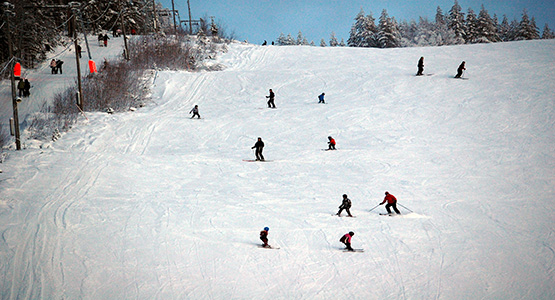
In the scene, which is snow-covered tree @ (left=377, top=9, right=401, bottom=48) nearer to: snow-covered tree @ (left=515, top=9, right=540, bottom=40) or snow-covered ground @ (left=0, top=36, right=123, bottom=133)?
snow-covered tree @ (left=515, top=9, right=540, bottom=40)

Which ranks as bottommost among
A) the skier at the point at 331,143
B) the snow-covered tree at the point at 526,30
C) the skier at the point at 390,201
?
the skier at the point at 390,201

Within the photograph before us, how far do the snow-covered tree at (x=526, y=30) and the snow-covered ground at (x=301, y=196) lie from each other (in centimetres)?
3873

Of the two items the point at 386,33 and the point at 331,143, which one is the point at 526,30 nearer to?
the point at 386,33

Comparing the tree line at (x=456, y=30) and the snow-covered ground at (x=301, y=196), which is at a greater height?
the tree line at (x=456, y=30)

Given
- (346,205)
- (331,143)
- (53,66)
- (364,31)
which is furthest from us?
(364,31)

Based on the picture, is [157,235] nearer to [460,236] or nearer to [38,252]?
[38,252]

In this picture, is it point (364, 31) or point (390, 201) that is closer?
point (390, 201)

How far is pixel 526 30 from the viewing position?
199 ft

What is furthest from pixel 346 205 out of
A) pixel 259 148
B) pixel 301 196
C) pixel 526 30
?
pixel 526 30

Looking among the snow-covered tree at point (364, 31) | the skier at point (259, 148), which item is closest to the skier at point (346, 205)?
the skier at point (259, 148)

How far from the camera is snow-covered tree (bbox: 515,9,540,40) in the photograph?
60406mm

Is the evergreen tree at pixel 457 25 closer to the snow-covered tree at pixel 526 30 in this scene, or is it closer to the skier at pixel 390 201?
the snow-covered tree at pixel 526 30

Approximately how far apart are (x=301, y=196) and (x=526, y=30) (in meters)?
67.7

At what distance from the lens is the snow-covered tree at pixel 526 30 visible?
60.4 meters
